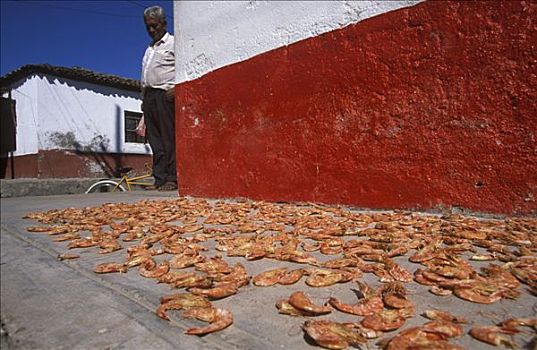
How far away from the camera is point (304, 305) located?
3.13 ft

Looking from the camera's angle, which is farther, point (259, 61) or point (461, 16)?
point (259, 61)

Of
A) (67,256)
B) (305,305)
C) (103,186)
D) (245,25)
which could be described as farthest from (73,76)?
(305,305)

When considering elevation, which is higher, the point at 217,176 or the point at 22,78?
the point at 22,78

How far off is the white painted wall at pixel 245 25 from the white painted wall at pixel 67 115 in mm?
8240

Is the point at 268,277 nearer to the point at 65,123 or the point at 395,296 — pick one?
the point at 395,296

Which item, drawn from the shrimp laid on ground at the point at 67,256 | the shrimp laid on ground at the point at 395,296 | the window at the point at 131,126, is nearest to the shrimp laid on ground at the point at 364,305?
the shrimp laid on ground at the point at 395,296

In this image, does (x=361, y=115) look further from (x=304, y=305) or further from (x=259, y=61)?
(x=304, y=305)

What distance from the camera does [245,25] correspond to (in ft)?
11.1

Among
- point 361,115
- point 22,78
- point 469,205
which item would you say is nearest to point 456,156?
point 469,205

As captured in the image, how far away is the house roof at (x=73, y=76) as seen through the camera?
33.9 feet

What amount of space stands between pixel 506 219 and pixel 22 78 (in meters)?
13.3

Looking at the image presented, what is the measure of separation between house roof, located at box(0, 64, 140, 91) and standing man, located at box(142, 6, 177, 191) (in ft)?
24.4

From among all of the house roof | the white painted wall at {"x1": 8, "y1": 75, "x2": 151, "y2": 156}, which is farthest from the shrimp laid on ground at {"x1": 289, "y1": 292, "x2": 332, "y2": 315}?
the house roof

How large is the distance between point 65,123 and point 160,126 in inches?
300
